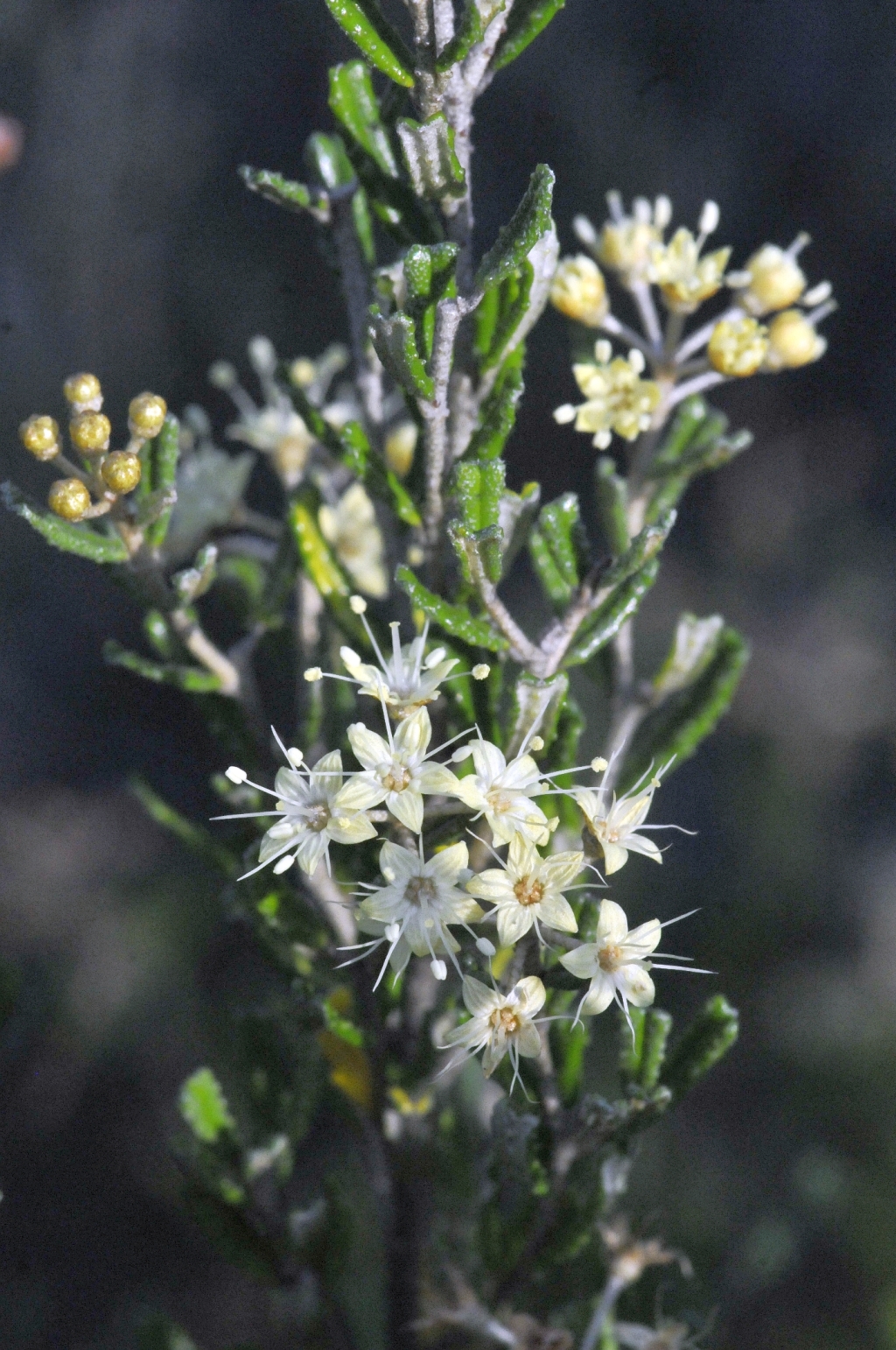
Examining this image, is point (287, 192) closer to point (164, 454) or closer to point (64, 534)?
point (164, 454)

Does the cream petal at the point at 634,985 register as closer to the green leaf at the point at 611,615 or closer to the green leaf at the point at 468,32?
the green leaf at the point at 611,615

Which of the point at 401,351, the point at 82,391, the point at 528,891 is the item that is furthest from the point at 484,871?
the point at 82,391

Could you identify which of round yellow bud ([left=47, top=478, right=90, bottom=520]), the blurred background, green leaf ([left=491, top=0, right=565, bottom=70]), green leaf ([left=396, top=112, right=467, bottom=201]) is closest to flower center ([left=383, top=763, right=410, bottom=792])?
round yellow bud ([left=47, top=478, right=90, bottom=520])

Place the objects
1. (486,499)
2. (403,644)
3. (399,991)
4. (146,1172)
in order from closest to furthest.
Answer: (486,499), (403,644), (399,991), (146,1172)

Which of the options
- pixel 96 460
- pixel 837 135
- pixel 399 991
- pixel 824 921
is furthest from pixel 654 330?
pixel 837 135

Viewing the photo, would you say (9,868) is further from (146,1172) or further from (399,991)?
(399,991)
